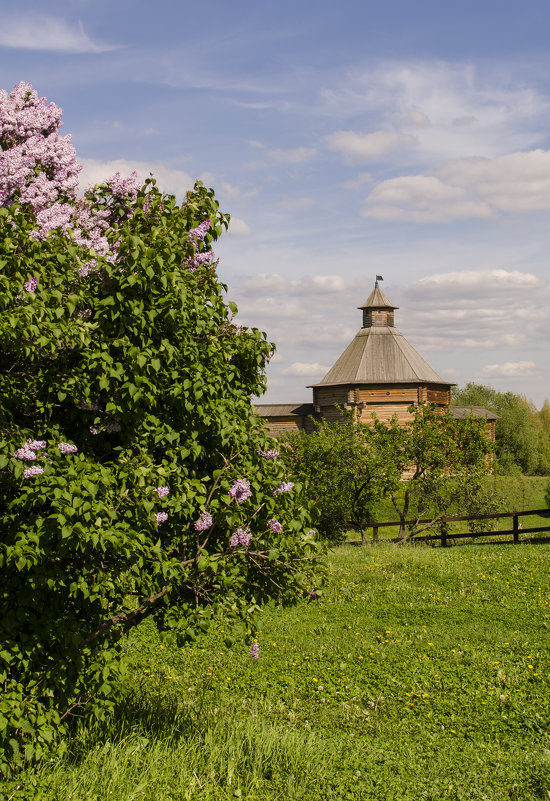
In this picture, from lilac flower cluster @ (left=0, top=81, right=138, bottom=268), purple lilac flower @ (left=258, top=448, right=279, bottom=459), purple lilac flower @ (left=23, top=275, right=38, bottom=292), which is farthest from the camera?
purple lilac flower @ (left=258, top=448, right=279, bottom=459)

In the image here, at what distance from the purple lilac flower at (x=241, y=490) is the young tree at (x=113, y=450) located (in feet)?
0.05

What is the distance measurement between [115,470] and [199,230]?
253 cm

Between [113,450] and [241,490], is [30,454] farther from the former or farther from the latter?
[241,490]

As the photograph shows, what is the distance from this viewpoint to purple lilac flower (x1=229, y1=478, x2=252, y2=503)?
6.06 metres

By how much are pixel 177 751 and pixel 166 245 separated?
4653mm

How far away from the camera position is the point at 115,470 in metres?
5.81

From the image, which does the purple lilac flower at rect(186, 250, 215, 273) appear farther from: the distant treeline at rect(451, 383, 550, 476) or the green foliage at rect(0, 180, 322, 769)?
the distant treeline at rect(451, 383, 550, 476)

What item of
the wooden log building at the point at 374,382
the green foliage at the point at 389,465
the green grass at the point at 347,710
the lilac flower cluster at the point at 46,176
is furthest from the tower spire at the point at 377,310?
the lilac flower cluster at the point at 46,176

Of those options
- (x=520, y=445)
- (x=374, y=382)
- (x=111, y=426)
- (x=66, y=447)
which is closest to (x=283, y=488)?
(x=111, y=426)

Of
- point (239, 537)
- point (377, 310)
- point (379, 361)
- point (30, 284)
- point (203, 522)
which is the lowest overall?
point (239, 537)

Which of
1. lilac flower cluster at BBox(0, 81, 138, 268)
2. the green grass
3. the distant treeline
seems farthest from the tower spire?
lilac flower cluster at BBox(0, 81, 138, 268)

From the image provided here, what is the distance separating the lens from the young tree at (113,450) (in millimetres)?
5387

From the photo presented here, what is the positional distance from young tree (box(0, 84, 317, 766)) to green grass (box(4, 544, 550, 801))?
3.12ft

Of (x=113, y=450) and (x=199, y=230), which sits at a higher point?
(x=199, y=230)
